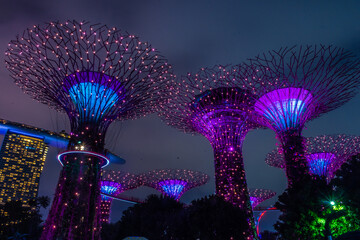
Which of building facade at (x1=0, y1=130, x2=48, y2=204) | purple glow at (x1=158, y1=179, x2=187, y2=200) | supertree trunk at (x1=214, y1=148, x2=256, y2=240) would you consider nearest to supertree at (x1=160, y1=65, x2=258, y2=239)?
supertree trunk at (x1=214, y1=148, x2=256, y2=240)

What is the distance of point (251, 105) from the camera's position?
2481cm

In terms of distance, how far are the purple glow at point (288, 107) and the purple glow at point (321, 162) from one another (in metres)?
12.9

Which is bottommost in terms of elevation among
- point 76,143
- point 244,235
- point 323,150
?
point 244,235

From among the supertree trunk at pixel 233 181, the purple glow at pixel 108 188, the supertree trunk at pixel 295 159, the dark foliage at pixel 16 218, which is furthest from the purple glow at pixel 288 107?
the purple glow at pixel 108 188

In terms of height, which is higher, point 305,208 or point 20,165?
point 20,165

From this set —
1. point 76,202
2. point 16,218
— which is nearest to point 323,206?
point 76,202

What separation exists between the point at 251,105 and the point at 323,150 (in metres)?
14.3

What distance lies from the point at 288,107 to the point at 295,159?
428 cm

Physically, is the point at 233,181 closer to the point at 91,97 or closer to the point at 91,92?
the point at 91,97

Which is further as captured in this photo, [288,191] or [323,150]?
[323,150]

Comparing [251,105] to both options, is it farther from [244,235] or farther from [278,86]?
[244,235]

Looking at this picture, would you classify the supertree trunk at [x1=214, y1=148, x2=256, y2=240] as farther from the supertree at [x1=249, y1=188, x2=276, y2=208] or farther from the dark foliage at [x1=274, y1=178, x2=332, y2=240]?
the supertree at [x1=249, y1=188, x2=276, y2=208]

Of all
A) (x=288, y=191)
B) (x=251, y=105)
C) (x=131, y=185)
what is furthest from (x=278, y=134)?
(x=131, y=185)

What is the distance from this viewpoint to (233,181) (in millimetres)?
23750
